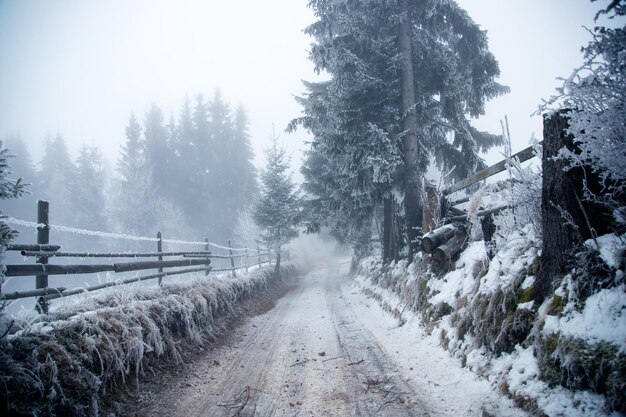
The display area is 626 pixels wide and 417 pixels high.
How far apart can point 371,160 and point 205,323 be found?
6.24 meters

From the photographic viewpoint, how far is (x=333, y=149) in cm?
1101

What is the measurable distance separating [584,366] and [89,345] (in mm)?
4842

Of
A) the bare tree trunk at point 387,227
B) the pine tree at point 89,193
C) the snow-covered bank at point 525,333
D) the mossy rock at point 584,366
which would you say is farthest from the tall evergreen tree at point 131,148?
the mossy rock at point 584,366

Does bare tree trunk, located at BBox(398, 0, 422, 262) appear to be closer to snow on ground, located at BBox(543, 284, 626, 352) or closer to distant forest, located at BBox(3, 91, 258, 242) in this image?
snow on ground, located at BBox(543, 284, 626, 352)

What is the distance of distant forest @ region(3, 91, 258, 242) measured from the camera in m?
33.0

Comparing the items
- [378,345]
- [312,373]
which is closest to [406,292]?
[378,345]

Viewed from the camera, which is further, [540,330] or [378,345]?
[378,345]

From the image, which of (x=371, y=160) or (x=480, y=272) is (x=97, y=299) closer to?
(x=480, y=272)

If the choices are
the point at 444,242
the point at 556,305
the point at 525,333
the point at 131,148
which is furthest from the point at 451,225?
the point at 131,148

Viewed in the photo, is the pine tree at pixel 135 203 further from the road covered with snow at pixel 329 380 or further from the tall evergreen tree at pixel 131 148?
the road covered with snow at pixel 329 380

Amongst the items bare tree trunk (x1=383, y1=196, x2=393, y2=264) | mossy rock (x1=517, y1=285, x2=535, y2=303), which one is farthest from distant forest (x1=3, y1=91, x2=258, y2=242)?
mossy rock (x1=517, y1=285, x2=535, y2=303)

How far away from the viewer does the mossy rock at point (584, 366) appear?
2.16m

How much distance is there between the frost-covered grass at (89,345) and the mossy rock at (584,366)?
179 inches

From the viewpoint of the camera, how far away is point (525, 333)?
3324 mm
